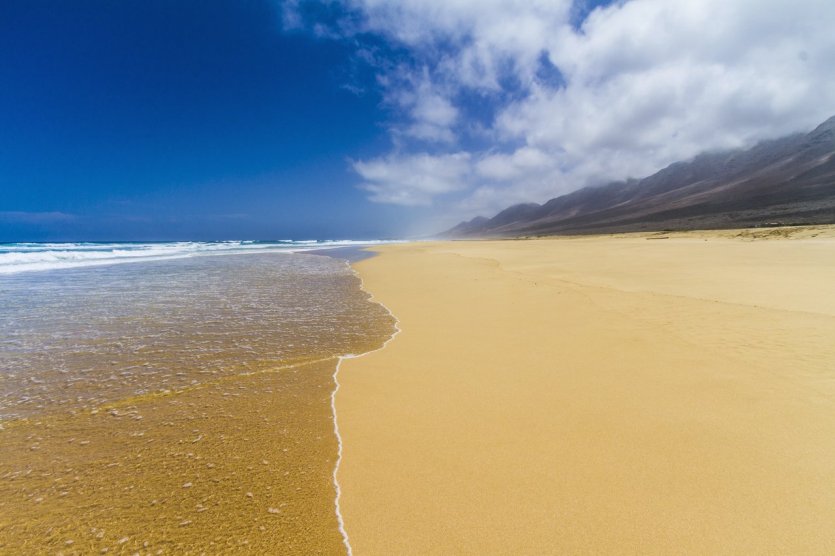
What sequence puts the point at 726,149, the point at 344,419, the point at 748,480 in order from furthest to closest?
1. the point at 726,149
2. the point at 344,419
3. the point at 748,480

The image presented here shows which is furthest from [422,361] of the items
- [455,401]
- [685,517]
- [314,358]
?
[685,517]

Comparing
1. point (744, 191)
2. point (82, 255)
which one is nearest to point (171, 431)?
point (82, 255)

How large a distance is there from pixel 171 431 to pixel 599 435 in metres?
3.91

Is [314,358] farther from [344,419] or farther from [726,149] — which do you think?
[726,149]

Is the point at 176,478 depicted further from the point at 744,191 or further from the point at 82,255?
the point at 744,191

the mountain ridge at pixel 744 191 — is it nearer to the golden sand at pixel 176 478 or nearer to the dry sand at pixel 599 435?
the dry sand at pixel 599 435

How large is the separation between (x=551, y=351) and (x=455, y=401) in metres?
2.04

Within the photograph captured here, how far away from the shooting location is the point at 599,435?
2971mm

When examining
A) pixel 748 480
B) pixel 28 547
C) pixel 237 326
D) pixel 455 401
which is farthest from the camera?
pixel 237 326

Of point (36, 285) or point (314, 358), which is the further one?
point (36, 285)

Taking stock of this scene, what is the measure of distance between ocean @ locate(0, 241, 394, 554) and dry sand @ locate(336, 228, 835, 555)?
16.3 inches

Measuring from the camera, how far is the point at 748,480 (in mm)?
2375

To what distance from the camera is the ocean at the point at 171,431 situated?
7.07 feet

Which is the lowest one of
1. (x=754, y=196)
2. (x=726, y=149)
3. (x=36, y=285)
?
(x=36, y=285)
